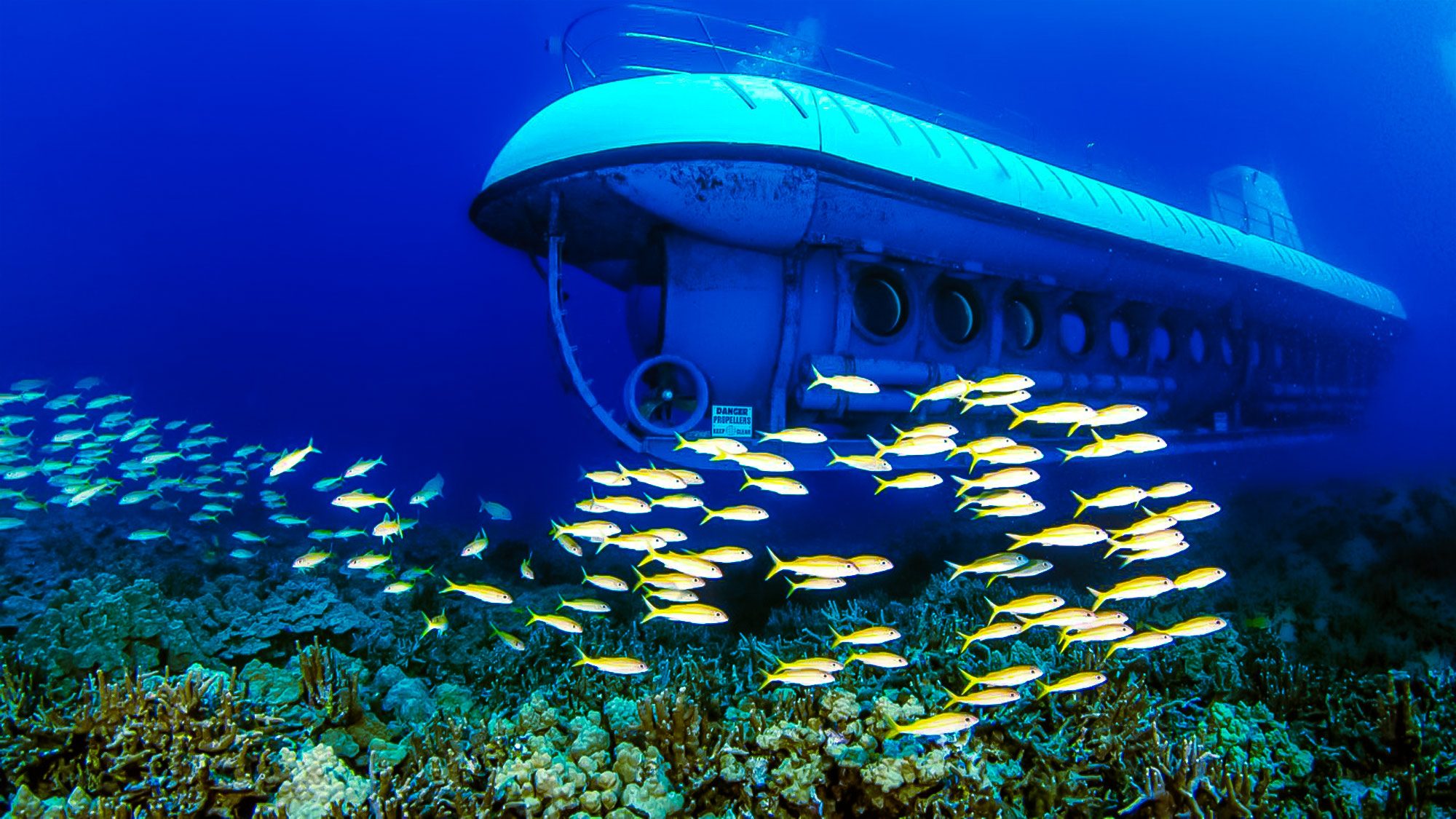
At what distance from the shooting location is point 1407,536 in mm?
7488

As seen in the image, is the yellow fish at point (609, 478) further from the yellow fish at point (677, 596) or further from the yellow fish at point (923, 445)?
the yellow fish at point (923, 445)

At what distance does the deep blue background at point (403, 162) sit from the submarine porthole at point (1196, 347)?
3096cm

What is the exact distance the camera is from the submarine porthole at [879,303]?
8.09 m

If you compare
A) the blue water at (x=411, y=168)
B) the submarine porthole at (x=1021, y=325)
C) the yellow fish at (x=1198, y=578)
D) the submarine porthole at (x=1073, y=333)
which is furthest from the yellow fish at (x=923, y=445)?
the blue water at (x=411, y=168)

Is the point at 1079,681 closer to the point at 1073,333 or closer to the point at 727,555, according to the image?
the point at 727,555

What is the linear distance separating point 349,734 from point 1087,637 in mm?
4630

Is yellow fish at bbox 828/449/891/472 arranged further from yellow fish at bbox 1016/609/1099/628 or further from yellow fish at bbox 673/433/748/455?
yellow fish at bbox 1016/609/1099/628

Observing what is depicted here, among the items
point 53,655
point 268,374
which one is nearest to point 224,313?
point 268,374

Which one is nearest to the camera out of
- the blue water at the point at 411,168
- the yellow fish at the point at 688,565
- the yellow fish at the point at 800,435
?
the yellow fish at the point at 688,565

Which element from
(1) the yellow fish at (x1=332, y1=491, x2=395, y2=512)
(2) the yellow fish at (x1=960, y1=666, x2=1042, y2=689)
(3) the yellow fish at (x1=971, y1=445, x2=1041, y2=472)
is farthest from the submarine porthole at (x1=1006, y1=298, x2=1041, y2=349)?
(1) the yellow fish at (x1=332, y1=491, x2=395, y2=512)

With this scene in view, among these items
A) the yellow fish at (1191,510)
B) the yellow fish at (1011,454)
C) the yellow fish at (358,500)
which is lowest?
the yellow fish at (358,500)

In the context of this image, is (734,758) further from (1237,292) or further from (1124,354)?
(1237,292)

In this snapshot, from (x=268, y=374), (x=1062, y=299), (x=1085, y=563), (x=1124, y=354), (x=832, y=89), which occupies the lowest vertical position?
(x=268, y=374)

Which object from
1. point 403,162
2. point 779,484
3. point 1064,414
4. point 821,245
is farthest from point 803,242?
point 403,162
